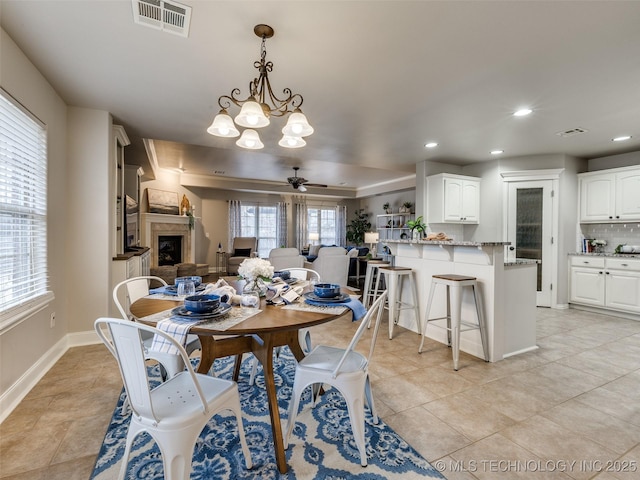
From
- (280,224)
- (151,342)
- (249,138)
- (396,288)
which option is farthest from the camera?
(280,224)

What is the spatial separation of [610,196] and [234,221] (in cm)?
812

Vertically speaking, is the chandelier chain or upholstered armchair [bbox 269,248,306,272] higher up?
the chandelier chain

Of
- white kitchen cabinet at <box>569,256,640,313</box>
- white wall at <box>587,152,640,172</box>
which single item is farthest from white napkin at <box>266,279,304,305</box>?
white wall at <box>587,152,640,172</box>

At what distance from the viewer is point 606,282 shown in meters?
4.48

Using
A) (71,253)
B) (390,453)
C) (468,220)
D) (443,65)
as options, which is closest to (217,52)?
(443,65)

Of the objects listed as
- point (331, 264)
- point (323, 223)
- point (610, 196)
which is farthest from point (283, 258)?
point (323, 223)

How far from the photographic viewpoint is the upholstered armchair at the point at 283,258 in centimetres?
464

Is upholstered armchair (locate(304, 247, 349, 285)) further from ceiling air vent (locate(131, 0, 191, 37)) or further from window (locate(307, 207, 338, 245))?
window (locate(307, 207, 338, 245))

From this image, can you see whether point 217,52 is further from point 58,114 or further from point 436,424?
point 436,424

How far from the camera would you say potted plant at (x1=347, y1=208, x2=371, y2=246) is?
403 inches

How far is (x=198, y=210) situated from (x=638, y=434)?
8.76 metres

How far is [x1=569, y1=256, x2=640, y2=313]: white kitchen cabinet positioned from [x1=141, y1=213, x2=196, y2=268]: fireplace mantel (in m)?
7.87

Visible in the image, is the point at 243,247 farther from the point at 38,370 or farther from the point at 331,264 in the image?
the point at 38,370

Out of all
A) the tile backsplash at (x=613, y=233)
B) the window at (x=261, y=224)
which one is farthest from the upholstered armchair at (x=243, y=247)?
the tile backsplash at (x=613, y=233)
